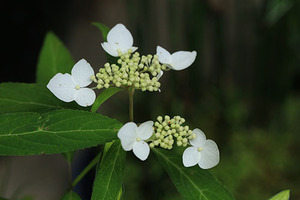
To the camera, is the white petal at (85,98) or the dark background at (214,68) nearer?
the white petal at (85,98)

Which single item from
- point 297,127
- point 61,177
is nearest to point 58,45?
point 61,177

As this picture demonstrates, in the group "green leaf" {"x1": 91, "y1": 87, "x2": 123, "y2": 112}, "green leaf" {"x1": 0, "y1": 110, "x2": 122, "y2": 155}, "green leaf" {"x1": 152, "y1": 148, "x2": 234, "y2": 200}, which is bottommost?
"green leaf" {"x1": 152, "y1": 148, "x2": 234, "y2": 200}

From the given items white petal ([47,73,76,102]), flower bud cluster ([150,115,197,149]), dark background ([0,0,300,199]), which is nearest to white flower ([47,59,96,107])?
white petal ([47,73,76,102])

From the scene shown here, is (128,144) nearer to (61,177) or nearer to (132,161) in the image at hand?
(132,161)

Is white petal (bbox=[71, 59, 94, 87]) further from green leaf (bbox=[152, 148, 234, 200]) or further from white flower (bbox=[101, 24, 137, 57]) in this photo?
green leaf (bbox=[152, 148, 234, 200])

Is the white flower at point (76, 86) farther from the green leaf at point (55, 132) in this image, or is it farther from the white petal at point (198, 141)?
the white petal at point (198, 141)

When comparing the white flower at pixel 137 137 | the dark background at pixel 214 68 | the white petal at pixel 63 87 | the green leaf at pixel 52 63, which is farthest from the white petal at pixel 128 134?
the dark background at pixel 214 68
